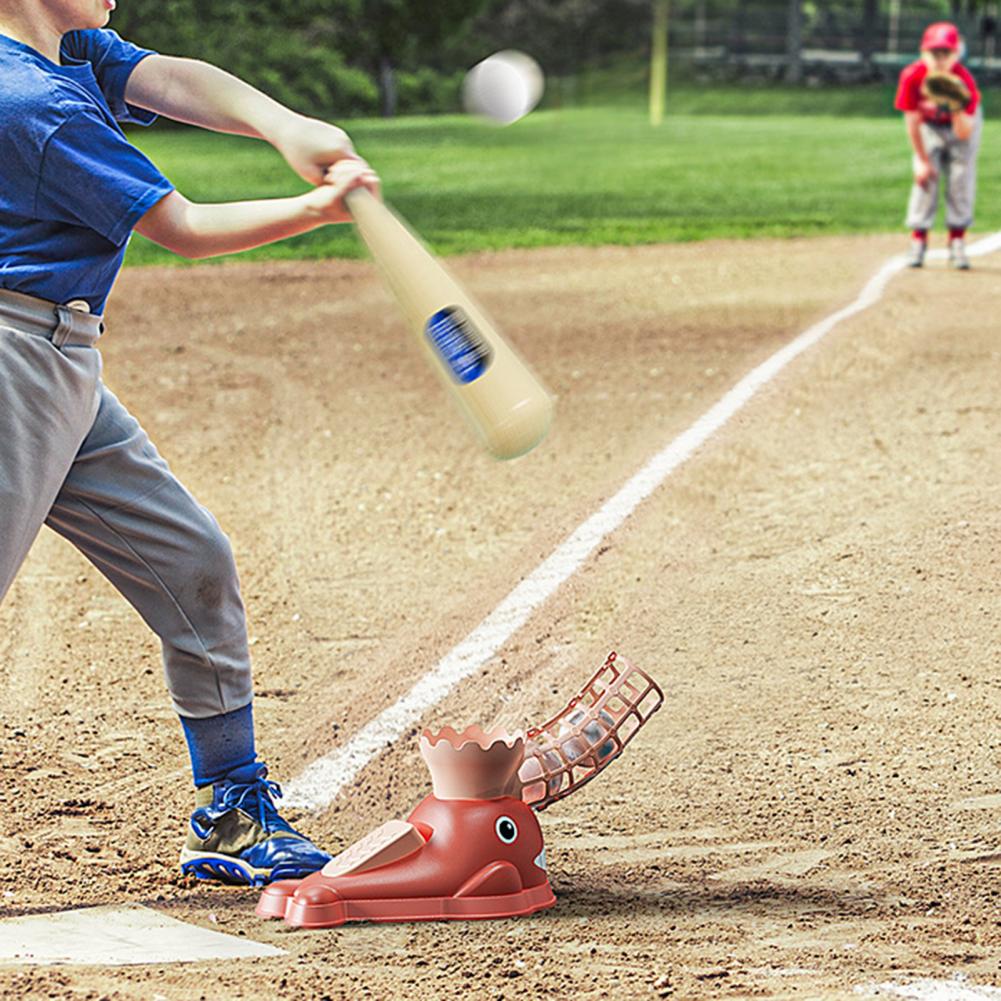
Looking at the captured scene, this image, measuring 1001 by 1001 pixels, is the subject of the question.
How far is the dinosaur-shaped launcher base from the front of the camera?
285 cm

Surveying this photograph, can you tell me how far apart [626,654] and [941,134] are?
25.0 ft

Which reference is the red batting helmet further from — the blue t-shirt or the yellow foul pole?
the yellow foul pole

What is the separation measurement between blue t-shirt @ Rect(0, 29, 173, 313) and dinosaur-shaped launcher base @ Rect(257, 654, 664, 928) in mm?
1066

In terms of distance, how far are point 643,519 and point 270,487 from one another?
166cm

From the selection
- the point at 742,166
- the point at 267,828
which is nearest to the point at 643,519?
the point at 267,828

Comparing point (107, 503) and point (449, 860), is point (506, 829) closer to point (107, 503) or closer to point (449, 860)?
point (449, 860)

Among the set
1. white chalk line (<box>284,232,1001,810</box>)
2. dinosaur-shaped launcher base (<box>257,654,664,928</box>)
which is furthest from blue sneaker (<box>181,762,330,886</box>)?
white chalk line (<box>284,232,1001,810</box>)

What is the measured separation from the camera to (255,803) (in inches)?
125

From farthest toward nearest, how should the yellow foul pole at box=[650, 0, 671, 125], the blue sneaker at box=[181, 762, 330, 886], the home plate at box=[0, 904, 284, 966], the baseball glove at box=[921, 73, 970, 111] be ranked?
1. the yellow foul pole at box=[650, 0, 671, 125]
2. the baseball glove at box=[921, 73, 970, 111]
3. the blue sneaker at box=[181, 762, 330, 886]
4. the home plate at box=[0, 904, 284, 966]

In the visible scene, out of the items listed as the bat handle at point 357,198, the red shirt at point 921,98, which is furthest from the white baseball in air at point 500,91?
the bat handle at point 357,198

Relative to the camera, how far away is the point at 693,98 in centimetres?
3650

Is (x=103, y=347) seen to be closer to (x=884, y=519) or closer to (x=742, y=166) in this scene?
(x=884, y=519)

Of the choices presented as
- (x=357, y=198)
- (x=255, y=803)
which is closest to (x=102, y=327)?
(x=357, y=198)

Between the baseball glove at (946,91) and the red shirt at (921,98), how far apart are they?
0.04m
